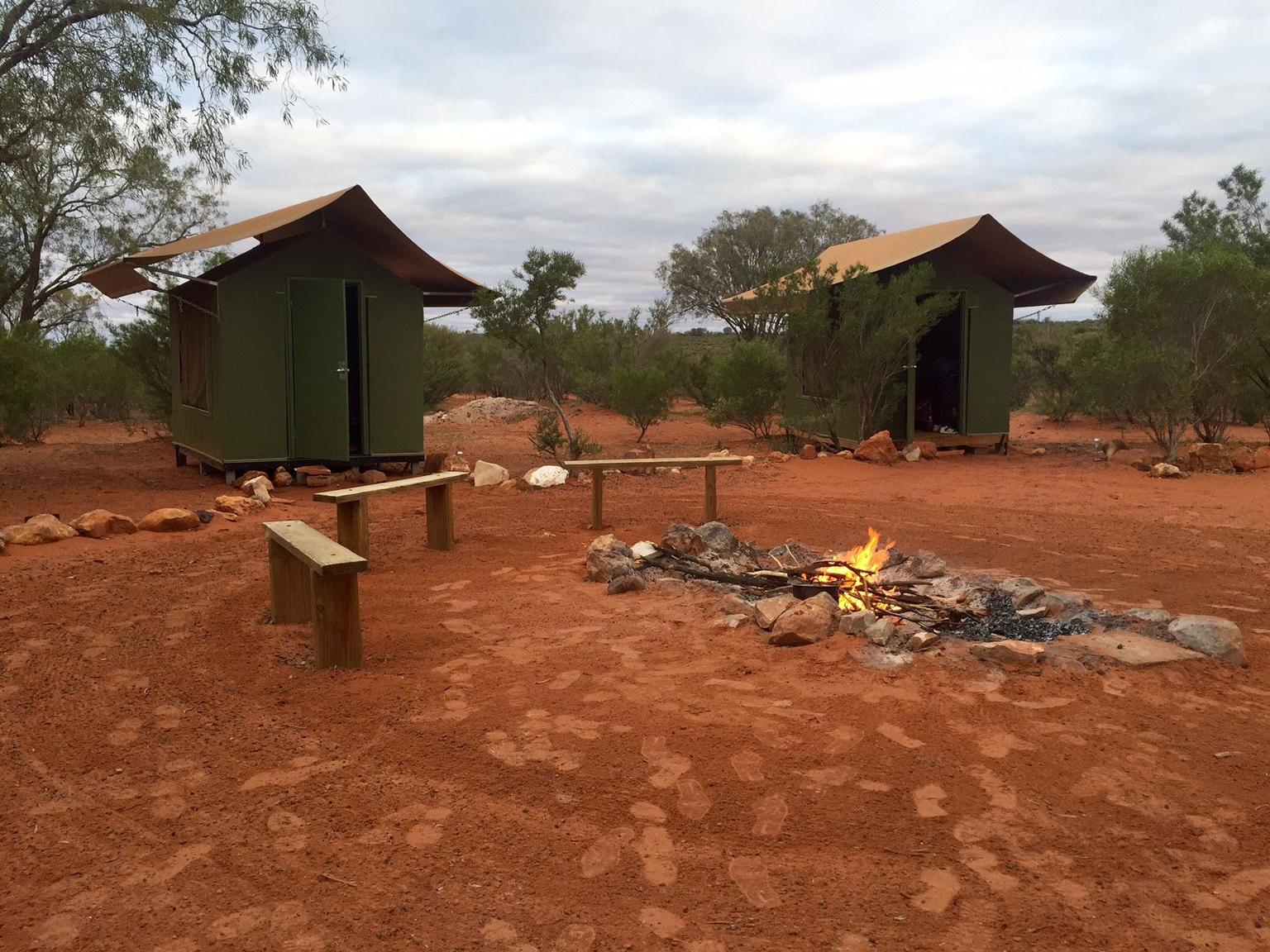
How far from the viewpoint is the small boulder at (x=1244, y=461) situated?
34.1 feet

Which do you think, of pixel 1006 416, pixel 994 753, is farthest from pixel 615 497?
pixel 1006 416

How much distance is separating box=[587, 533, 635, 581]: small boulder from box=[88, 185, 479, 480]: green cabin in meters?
4.79

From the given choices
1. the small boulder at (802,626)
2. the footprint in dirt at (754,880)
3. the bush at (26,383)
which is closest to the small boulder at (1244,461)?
the small boulder at (802,626)

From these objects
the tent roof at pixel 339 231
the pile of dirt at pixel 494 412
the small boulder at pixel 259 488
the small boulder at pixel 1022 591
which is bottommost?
the small boulder at pixel 1022 591

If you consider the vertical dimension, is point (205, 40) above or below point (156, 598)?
above

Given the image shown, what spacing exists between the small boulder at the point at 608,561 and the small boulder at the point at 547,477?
143 inches

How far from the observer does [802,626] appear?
4387 mm

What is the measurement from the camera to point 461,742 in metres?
3.33

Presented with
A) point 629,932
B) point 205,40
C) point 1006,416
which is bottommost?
point 629,932

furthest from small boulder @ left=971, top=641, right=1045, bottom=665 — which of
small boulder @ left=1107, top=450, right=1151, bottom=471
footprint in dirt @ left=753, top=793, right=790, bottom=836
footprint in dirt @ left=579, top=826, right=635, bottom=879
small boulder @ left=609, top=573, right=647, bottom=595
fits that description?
small boulder @ left=1107, top=450, right=1151, bottom=471

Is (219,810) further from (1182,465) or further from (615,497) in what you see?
(1182,465)

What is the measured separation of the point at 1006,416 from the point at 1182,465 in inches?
103

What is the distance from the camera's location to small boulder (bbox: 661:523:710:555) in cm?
593

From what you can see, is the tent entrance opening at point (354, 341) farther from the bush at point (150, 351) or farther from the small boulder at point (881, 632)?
the small boulder at point (881, 632)
